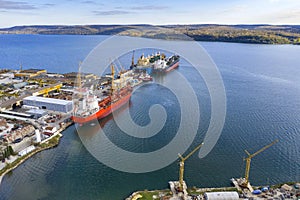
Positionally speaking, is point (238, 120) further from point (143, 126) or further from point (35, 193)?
point (35, 193)

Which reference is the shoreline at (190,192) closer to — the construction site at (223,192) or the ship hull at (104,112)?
the construction site at (223,192)

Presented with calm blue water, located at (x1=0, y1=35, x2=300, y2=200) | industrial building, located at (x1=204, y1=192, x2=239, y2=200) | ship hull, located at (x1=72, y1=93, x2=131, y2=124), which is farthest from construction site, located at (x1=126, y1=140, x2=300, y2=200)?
ship hull, located at (x1=72, y1=93, x2=131, y2=124)

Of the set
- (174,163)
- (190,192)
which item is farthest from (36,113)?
(190,192)

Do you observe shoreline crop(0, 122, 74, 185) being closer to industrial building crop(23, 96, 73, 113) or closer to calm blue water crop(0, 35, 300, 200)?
calm blue water crop(0, 35, 300, 200)

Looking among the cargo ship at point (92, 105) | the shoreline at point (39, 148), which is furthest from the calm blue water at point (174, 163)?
the cargo ship at point (92, 105)

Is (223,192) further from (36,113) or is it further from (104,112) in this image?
(36,113)

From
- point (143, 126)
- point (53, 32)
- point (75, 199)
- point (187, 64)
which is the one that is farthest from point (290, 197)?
point (53, 32)
